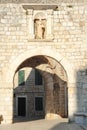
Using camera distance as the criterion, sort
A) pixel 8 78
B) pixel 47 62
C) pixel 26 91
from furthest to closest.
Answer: pixel 26 91 → pixel 47 62 → pixel 8 78

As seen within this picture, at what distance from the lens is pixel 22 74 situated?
31469 millimetres

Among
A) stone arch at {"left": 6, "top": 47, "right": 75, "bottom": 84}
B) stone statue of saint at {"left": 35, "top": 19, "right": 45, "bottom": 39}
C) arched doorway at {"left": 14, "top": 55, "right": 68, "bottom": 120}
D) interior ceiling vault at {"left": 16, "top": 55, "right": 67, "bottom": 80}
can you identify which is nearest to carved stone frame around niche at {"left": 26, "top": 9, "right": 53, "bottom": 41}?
stone statue of saint at {"left": 35, "top": 19, "right": 45, "bottom": 39}

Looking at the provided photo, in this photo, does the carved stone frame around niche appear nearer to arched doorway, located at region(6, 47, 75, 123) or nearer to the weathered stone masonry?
the weathered stone masonry

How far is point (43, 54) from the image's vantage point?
17.2 meters

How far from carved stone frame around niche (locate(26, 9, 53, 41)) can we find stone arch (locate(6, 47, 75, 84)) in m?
0.48

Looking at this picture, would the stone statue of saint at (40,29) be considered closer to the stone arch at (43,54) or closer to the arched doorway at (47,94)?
the stone arch at (43,54)

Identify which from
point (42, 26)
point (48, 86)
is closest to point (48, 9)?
point (42, 26)

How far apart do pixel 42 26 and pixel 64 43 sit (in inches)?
44.5

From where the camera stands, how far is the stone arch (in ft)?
56.4

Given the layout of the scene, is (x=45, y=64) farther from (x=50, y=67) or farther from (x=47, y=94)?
(x=47, y=94)

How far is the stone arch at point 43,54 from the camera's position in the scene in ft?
56.4

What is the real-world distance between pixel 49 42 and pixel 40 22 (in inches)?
35.6

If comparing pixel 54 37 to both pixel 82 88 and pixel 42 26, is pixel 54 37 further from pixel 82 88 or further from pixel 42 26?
pixel 82 88

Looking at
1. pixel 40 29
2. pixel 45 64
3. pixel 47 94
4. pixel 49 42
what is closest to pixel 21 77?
pixel 47 94
